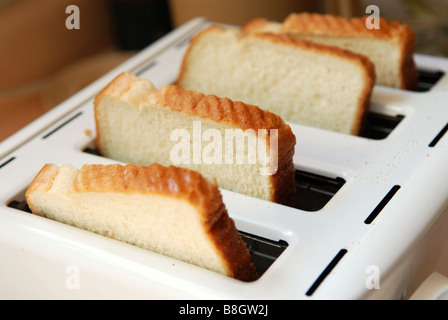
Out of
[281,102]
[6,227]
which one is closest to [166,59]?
[281,102]

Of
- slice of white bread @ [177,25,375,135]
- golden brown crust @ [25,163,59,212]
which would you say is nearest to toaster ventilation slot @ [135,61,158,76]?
slice of white bread @ [177,25,375,135]

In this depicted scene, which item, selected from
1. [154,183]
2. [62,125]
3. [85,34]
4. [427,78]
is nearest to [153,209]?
[154,183]

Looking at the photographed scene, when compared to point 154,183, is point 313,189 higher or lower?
lower

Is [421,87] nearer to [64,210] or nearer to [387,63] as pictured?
[387,63]

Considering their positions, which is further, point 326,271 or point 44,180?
A: point 44,180

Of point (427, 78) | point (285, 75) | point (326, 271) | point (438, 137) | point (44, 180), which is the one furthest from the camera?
point (427, 78)

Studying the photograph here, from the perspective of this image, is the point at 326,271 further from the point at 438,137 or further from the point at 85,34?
the point at 85,34

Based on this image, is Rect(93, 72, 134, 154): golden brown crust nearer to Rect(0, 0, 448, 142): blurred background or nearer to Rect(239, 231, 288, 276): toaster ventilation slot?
Rect(239, 231, 288, 276): toaster ventilation slot

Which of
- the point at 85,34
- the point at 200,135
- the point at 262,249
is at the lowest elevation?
the point at 85,34
